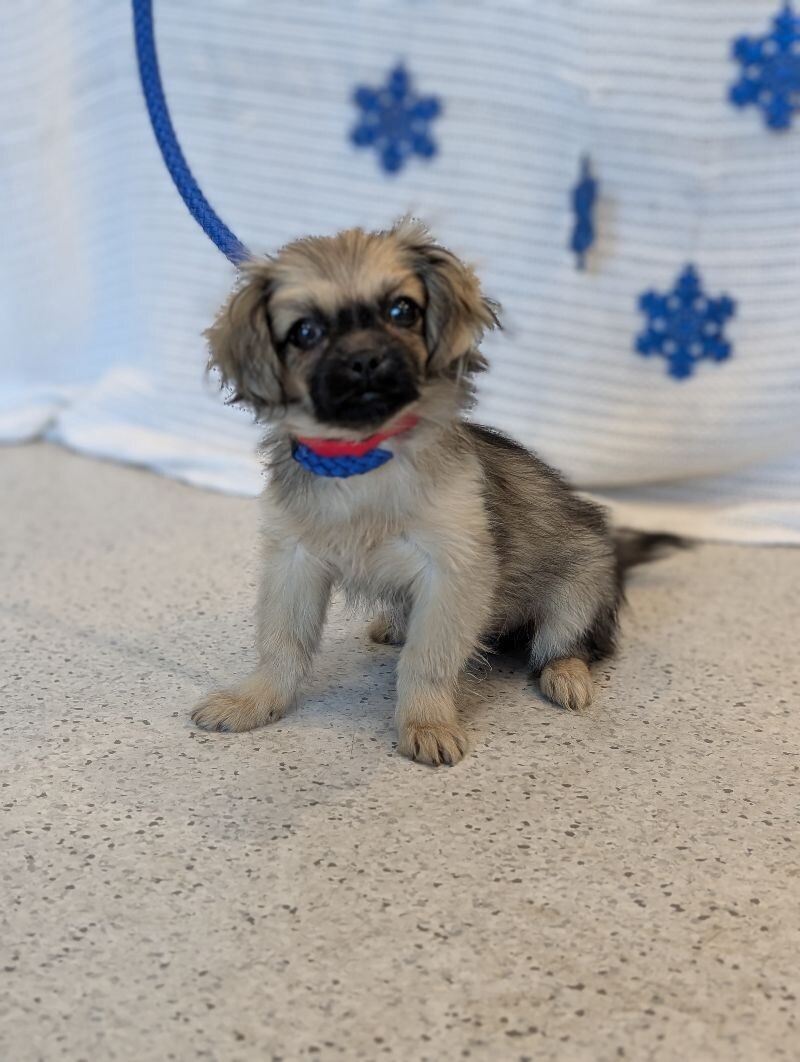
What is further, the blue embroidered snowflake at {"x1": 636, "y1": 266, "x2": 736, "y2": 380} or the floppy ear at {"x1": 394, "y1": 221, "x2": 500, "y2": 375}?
the blue embroidered snowflake at {"x1": 636, "y1": 266, "x2": 736, "y2": 380}

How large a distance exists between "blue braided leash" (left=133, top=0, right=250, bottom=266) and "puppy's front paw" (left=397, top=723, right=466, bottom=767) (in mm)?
745

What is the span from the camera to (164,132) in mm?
1802

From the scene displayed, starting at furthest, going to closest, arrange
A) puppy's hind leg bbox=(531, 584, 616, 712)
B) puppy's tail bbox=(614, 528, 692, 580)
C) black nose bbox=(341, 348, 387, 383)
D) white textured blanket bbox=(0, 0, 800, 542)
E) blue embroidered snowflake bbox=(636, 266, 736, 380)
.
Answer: blue embroidered snowflake bbox=(636, 266, 736, 380) → white textured blanket bbox=(0, 0, 800, 542) → puppy's tail bbox=(614, 528, 692, 580) → puppy's hind leg bbox=(531, 584, 616, 712) → black nose bbox=(341, 348, 387, 383)

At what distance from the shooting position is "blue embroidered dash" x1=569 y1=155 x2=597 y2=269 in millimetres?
2484

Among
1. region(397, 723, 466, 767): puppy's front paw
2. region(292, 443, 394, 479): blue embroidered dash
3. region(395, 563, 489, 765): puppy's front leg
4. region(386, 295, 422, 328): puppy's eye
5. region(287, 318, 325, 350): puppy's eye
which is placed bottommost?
region(397, 723, 466, 767): puppy's front paw

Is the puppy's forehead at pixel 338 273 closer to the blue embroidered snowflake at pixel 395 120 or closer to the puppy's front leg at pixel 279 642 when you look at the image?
the puppy's front leg at pixel 279 642

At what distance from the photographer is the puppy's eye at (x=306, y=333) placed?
1417 millimetres

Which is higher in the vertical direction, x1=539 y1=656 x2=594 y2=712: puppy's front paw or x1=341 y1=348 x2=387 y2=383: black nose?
x1=341 y1=348 x2=387 y2=383: black nose

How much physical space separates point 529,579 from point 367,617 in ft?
1.21

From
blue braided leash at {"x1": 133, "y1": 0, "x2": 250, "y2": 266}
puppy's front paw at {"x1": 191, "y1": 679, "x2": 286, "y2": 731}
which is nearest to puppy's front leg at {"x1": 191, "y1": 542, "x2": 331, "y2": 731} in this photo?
puppy's front paw at {"x1": 191, "y1": 679, "x2": 286, "y2": 731}

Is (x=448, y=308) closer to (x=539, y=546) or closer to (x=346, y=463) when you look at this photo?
(x=346, y=463)

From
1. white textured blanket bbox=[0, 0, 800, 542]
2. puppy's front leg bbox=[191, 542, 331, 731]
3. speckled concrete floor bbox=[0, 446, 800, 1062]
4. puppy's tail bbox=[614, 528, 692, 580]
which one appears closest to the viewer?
speckled concrete floor bbox=[0, 446, 800, 1062]

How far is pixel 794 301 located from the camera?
8.13 ft

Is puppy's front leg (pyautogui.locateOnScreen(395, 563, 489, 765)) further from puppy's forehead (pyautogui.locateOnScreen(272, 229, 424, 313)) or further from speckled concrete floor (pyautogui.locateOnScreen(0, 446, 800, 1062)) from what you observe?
puppy's forehead (pyautogui.locateOnScreen(272, 229, 424, 313))
